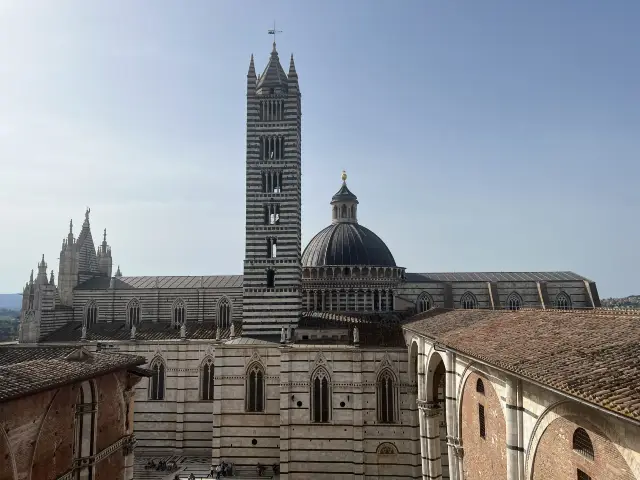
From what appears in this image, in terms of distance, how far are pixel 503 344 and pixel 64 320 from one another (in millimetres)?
33956

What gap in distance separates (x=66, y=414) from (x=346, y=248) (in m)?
23.7

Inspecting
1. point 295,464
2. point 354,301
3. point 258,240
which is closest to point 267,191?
point 258,240

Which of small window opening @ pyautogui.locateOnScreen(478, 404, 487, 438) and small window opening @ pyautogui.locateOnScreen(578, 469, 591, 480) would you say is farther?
small window opening @ pyautogui.locateOnScreen(478, 404, 487, 438)

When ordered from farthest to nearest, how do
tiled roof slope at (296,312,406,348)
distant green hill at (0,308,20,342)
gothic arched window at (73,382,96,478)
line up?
1. distant green hill at (0,308,20,342)
2. tiled roof slope at (296,312,406,348)
3. gothic arched window at (73,382,96,478)

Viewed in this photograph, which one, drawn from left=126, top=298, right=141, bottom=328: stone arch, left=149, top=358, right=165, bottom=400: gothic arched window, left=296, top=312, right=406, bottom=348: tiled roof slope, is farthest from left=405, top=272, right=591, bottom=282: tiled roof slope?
left=126, top=298, right=141, bottom=328: stone arch

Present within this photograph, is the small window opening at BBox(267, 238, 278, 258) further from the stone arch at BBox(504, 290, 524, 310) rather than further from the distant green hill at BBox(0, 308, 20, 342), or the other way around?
the distant green hill at BBox(0, 308, 20, 342)

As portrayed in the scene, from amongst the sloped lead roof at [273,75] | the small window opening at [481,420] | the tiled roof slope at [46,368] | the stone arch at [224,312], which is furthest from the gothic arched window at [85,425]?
the sloped lead roof at [273,75]

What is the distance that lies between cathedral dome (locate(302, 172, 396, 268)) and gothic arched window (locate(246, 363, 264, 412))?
941 centimetres

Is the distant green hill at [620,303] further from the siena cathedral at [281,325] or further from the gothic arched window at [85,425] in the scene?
the gothic arched window at [85,425]

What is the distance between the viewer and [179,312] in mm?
36469

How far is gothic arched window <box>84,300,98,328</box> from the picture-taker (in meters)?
37.2

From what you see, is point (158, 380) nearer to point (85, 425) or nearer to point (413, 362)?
point (413, 362)

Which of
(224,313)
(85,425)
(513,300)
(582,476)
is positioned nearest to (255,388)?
(224,313)

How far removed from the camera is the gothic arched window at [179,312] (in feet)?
119
